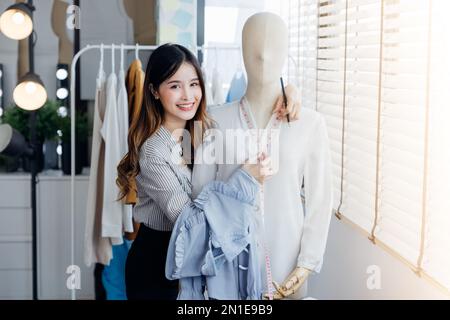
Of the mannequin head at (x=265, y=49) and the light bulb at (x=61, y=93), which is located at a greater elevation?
the mannequin head at (x=265, y=49)

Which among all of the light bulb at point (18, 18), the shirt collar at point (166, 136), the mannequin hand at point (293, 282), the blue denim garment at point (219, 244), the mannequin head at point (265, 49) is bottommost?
the mannequin hand at point (293, 282)

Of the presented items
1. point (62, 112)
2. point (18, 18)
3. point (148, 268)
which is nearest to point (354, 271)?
point (148, 268)

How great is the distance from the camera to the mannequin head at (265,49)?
978 mm

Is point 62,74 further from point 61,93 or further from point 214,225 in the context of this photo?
point 214,225

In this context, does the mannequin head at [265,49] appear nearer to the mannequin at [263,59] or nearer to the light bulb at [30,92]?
the mannequin at [263,59]

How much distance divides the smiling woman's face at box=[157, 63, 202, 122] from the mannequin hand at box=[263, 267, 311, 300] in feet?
1.06

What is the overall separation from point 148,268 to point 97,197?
0.48ft

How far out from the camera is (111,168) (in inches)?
40.5

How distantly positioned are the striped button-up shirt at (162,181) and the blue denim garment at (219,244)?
2 centimetres

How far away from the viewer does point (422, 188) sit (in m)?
1.00

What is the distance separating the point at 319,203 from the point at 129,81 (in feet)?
1.21

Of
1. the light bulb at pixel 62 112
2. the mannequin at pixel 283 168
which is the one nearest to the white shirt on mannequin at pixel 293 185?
the mannequin at pixel 283 168
